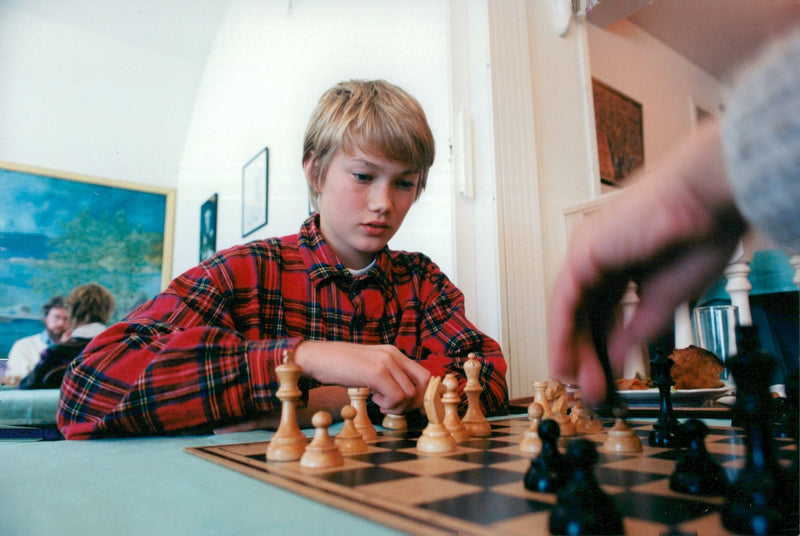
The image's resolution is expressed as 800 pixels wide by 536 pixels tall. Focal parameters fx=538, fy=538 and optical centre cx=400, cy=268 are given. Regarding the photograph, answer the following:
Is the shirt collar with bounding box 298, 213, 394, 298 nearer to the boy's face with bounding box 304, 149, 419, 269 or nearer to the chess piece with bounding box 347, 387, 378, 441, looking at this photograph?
the boy's face with bounding box 304, 149, 419, 269

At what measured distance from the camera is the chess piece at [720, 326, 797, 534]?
33 centimetres

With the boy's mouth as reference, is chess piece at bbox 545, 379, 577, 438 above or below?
below

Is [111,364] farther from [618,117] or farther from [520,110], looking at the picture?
[618,117]

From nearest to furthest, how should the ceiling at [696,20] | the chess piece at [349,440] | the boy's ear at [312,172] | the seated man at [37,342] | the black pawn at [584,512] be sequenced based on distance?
1. the black pawn at [584,512]
2. the chess piece at [349,440]
3. the boy's ear at [312,172]
4. the ceiling at [696,20]
5. the seated man at [37,342]

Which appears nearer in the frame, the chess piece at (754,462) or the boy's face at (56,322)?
the chess piece at (754,462)

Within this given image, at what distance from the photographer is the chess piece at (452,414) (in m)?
0.82

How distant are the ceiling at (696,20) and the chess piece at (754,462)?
2.55m

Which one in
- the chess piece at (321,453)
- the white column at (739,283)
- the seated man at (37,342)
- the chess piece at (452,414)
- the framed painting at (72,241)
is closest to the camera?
the chess piece at (321,453)

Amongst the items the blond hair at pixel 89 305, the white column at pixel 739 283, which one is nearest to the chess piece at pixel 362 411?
the white column at pixel 739 283

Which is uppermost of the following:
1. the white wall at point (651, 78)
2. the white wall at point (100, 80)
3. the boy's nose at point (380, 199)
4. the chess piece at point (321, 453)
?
the white wall at point (100, 80)

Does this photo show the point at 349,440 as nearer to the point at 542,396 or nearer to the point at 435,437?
the point at 435,437

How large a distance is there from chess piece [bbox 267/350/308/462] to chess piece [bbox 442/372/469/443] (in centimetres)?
24

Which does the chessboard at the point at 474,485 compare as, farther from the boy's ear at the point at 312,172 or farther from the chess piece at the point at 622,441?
the boy's ear at the point at 312,172

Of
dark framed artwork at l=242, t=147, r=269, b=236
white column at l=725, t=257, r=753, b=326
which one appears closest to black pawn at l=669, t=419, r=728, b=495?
white column at l=725, t=257, r=753, b=326
